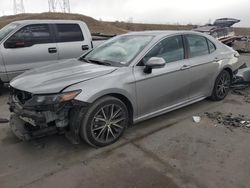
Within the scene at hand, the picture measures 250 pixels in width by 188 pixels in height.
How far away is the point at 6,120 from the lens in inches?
191

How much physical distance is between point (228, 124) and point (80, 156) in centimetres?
262

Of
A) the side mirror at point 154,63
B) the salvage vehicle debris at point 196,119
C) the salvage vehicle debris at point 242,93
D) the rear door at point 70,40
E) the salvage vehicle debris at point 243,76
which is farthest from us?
the rear door at point 70,40

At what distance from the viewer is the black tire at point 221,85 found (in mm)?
5524

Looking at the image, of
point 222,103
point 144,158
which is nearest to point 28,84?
point 144,158

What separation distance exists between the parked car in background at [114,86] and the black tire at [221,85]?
9.4 inches

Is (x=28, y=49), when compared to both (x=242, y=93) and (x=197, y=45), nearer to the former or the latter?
(x=197, y=45)

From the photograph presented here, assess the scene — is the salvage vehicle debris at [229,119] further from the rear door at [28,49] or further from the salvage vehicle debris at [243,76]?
the rear door at [28,49]

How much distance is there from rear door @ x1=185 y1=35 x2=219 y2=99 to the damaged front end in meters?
2.35

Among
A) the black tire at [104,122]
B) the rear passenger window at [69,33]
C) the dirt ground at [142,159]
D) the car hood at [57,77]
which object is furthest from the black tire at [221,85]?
the rear passenger window at [69,33]

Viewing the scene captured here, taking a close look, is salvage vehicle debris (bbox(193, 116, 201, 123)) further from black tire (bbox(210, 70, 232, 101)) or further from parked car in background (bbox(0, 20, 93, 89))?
parked car in background (bbox(0, 20, 93, 89))

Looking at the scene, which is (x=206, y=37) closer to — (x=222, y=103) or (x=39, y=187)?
(x=222, y=103)

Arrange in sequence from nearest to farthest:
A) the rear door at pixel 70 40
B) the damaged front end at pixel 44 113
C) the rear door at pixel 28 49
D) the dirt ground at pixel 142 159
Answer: the dirt ground at pixel 142 159 → the damaged front end at pixel 44 113 → the rear door at pixel 28 49 → the rear door at pixel 70 40

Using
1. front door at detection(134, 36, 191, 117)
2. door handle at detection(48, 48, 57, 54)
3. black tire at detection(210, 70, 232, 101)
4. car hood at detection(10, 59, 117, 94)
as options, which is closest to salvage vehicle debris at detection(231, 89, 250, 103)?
black tire at detection(210, 70, 232, 101)

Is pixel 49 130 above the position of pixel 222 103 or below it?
above
